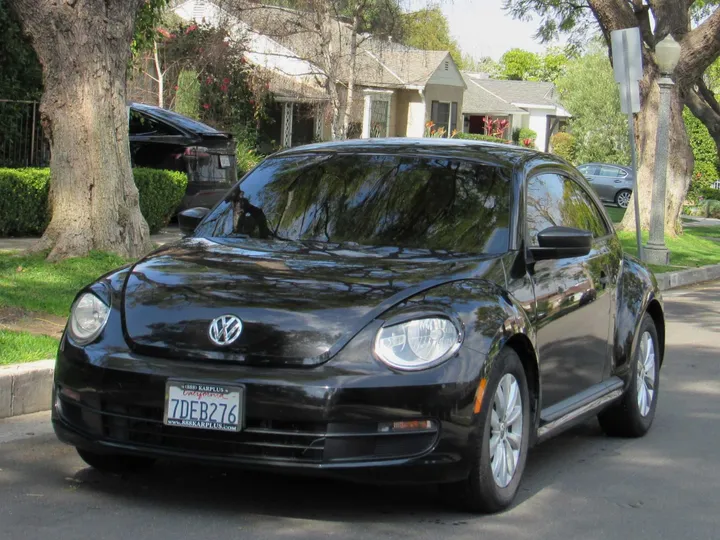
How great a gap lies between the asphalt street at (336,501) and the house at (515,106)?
5442 cm

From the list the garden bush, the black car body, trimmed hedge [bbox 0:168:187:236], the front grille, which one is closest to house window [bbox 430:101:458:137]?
the garden bush

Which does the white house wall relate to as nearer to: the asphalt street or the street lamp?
the street lamp

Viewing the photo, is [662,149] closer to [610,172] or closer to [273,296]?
[273,296]

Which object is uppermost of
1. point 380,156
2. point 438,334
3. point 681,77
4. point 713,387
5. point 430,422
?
point 681,77

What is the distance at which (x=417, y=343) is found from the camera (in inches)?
183

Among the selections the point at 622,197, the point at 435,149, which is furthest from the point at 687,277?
the point at 622,197

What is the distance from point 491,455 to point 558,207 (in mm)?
1950

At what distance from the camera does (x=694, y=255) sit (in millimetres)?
19844

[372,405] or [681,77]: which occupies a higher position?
[681,77]

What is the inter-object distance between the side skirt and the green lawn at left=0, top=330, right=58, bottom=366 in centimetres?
322

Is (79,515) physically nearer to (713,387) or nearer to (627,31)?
(713,387)

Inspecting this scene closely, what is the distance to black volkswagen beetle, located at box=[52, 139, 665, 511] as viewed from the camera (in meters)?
4.56

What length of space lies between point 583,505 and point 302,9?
83.5 ft

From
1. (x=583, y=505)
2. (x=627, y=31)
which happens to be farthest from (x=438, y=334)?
(x=627, y=31)
